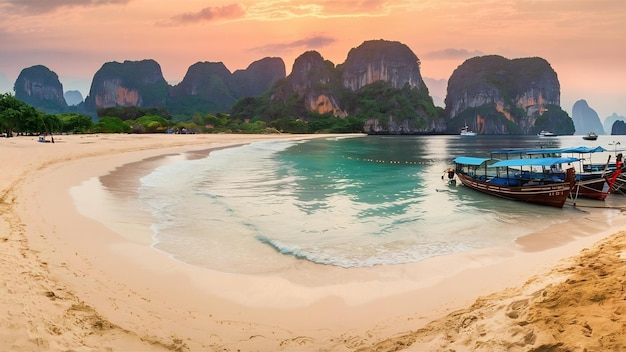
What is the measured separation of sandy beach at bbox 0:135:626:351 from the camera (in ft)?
17.9

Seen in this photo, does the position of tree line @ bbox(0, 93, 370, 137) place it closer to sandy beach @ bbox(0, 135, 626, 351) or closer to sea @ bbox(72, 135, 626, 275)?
sea @ bbox(72, 135, 626, 275)

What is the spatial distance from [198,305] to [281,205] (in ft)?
37.8

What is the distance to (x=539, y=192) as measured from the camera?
20.9 meters

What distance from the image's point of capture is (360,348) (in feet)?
19.8

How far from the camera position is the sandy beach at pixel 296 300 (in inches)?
215

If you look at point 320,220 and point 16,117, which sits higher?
point 16,117

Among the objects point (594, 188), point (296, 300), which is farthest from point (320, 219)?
point (594, 188)

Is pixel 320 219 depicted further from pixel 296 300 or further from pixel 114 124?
pixel 114 124

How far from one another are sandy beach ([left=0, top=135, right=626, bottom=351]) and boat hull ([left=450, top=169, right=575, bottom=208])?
29.9ft

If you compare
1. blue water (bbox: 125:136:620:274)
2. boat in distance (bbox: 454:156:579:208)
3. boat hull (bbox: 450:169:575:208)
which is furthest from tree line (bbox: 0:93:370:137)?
boat hull (bbox: 450:169:575:208)

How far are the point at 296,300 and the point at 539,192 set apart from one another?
1891cm

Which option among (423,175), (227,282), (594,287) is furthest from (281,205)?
(423,175)

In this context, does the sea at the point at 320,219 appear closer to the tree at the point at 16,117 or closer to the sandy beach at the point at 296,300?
the sandy beach at the point at 296,300

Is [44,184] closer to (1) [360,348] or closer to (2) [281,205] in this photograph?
(2) [281,205]
